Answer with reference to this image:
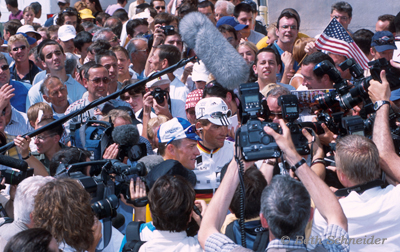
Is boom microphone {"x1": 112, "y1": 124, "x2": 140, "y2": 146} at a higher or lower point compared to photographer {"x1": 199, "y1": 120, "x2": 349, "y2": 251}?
lower

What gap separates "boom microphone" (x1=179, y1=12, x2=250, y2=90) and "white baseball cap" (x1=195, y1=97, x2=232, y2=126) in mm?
821

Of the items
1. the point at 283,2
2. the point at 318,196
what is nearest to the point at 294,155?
the point at 318,196

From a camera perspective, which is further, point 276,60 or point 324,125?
point 276,60

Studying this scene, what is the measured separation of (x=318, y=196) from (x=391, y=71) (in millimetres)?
2182

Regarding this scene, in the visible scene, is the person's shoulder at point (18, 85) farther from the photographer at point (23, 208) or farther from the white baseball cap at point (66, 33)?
the photographer at point (23, 208)

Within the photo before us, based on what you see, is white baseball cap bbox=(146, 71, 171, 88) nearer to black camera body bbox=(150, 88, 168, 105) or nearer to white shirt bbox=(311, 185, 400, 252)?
black camera body bbox=(150, 88, 168, 105)

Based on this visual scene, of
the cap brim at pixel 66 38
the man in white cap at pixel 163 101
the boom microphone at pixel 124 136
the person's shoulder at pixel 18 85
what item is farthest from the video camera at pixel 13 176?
the cap brim at pixel 66 38

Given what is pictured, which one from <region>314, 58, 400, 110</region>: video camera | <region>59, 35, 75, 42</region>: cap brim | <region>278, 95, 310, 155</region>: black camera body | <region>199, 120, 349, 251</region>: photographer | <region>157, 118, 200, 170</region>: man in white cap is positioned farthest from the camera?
<region>59, 35, 75, 42</region>: cap brim

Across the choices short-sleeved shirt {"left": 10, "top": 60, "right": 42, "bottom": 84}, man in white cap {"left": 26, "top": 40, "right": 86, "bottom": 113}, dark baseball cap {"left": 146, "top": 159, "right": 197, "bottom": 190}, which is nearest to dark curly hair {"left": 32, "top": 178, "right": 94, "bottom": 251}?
dark baseball cap {"left": 146, "top": 159, "right": 197, "bottom": 190}

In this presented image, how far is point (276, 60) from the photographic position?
18.7 feet

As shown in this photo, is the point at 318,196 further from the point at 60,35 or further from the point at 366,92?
the point at 60,35

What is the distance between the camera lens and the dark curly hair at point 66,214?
8.93 ft

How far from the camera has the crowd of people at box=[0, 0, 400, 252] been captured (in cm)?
253

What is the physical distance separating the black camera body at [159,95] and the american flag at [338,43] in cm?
179
